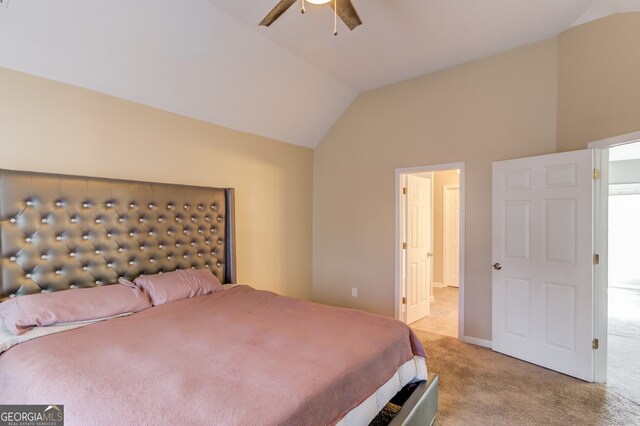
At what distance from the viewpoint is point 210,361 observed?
4.92 feet

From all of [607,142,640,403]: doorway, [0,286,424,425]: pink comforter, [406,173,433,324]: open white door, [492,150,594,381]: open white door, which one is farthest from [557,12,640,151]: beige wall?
[607,142,640,403]: doorway

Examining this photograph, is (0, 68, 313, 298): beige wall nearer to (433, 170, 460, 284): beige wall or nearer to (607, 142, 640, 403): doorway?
(433, 170, 460, 284): beige wall

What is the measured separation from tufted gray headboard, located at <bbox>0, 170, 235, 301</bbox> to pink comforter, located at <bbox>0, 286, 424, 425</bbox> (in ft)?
2.04

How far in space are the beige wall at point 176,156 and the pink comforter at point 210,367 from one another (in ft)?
4.41

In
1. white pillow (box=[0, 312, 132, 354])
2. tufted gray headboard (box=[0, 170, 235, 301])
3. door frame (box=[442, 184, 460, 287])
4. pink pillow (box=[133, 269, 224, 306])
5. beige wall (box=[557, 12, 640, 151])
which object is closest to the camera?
white pillow (box=[0, 312, 132, 354])

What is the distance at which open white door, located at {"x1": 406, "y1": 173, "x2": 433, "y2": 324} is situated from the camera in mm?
4074

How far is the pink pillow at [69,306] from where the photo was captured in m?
1.84

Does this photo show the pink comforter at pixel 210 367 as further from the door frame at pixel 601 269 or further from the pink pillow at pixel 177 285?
the door frame at pixel 601 269

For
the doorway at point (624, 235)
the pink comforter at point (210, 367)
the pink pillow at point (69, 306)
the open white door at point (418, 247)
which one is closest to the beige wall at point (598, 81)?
the open white door at point (418, 247)

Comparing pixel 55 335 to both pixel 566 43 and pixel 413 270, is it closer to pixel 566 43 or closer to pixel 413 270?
pixel 413 270

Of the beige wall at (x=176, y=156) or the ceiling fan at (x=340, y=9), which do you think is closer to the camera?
the ceiling fan at (x=340, y=9)

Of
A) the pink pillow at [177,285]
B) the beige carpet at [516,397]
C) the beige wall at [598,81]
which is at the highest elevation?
the beige wall at [598,81]

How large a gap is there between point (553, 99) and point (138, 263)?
4.11m

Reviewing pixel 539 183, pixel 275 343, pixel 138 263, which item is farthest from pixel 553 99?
pixel 138 263
